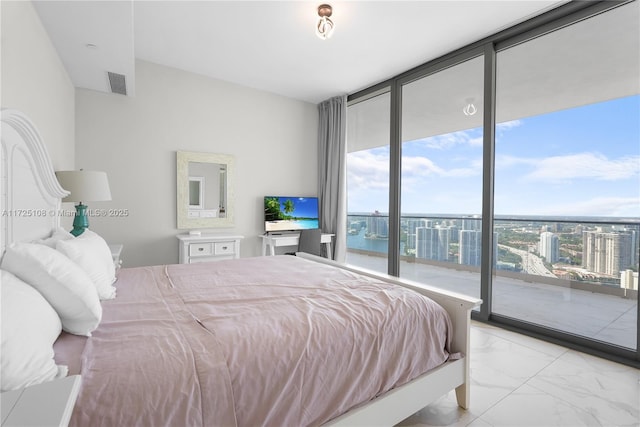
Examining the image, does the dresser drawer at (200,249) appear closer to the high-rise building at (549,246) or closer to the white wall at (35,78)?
the white wall at (35,78)

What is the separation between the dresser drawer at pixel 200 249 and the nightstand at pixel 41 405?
3.01 m

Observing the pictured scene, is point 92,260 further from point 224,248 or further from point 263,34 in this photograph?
point 263,34

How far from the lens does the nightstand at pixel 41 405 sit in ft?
2.08

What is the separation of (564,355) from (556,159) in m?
1.60

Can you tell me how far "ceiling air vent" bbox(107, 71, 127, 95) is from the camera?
3.06 meters

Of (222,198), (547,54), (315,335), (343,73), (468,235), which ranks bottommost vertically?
(315,335)

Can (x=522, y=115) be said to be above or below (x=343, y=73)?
below

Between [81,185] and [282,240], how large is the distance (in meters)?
2.36

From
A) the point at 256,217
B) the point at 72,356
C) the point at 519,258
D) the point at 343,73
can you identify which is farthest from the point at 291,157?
the point at 72,356

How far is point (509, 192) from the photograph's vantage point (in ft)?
9.93

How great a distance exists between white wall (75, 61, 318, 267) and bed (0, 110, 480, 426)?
1.51m

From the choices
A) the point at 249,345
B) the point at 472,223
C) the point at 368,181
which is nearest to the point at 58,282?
the point at 249,345

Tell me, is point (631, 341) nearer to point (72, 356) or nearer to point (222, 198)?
point (72, 356)

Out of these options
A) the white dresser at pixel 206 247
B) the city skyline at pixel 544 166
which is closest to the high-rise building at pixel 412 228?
the city skyline at pixel 544 166
